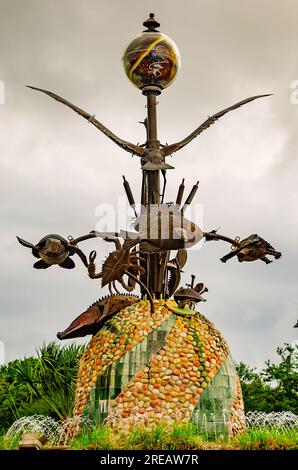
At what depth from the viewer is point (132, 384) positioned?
13.3 metres

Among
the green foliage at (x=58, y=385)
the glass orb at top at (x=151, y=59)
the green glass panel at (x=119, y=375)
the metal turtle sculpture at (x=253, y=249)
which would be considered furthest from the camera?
the green foliage at (x=58, y=385)

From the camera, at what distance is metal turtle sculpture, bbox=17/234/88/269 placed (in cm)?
1438

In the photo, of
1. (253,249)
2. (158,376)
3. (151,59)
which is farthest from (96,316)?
(151,59)

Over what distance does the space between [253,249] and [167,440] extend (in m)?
4.01

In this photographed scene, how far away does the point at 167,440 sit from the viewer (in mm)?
12266

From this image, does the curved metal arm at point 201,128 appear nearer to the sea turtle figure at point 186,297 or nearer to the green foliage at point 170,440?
the sea turtle figure at point 186,297

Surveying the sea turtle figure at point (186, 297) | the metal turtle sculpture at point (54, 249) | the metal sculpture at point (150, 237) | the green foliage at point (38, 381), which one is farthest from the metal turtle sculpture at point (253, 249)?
the green foliage at point (38, 381)

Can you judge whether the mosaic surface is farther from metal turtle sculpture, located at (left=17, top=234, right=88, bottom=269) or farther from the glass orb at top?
the glass orb at top

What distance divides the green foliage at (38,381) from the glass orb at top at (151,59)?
7383mm

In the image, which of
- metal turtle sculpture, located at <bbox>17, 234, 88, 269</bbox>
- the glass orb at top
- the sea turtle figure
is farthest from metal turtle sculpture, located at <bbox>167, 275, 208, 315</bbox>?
the glass orb at top

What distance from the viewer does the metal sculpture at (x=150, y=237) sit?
46.6 feet

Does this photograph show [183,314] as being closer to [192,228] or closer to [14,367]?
[192,228]

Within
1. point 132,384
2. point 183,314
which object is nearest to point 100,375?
point 132,384

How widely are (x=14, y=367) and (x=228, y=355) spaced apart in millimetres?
14111
